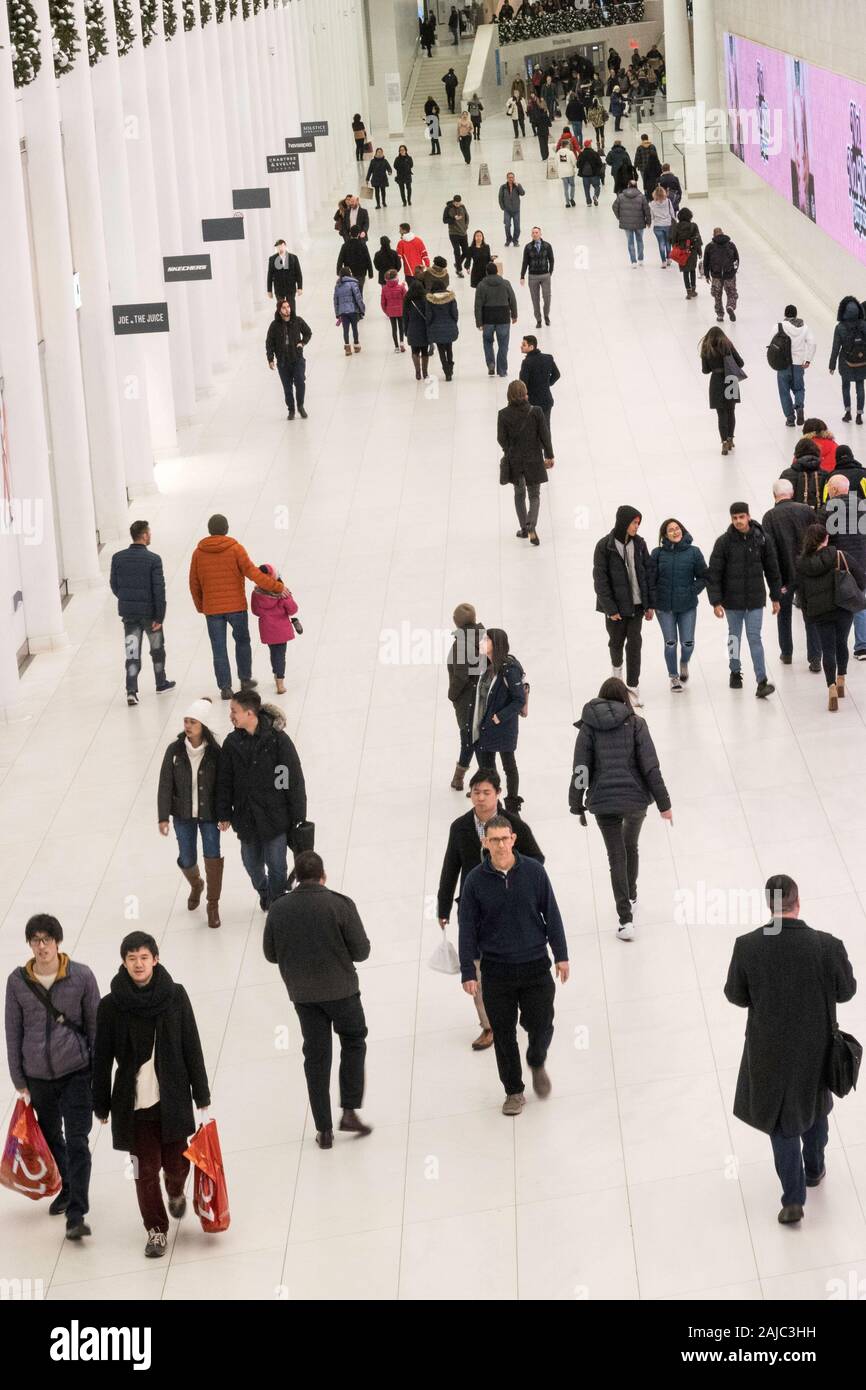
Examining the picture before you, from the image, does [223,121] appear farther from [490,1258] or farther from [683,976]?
[490,1258]

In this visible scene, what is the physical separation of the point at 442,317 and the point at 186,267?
3796 millimetres

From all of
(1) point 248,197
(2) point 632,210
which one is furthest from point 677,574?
(2) point 632,210

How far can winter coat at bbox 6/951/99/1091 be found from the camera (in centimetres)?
827

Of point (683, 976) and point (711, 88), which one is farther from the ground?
point (711, 88)

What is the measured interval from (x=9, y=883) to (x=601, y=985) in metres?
4.15

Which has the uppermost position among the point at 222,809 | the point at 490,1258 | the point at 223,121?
the point at 223,121

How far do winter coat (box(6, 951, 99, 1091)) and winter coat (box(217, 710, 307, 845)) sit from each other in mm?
2660

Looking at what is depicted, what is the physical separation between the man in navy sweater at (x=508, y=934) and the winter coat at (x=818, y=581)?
5321mm

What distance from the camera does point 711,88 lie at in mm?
42844

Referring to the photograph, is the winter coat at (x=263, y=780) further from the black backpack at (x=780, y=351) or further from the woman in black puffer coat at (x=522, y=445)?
→ the black backpack at (x=780, y=351)

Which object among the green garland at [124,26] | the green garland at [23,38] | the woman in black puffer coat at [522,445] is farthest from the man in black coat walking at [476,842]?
the green garland at [124,26]

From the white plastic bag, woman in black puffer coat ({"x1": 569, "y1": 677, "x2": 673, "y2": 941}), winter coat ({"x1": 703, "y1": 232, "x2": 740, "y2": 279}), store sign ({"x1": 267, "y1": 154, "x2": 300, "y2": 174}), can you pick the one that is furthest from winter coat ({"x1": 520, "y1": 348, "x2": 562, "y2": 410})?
store sign ({"x1": 267, "y1": 154, "x2": 300, "y2": 174})

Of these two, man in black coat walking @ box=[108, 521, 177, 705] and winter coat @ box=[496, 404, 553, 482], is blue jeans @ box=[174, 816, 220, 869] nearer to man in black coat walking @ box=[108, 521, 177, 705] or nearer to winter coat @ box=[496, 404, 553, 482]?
man in black coat walking @ box=[108, 521, 177, 705]
